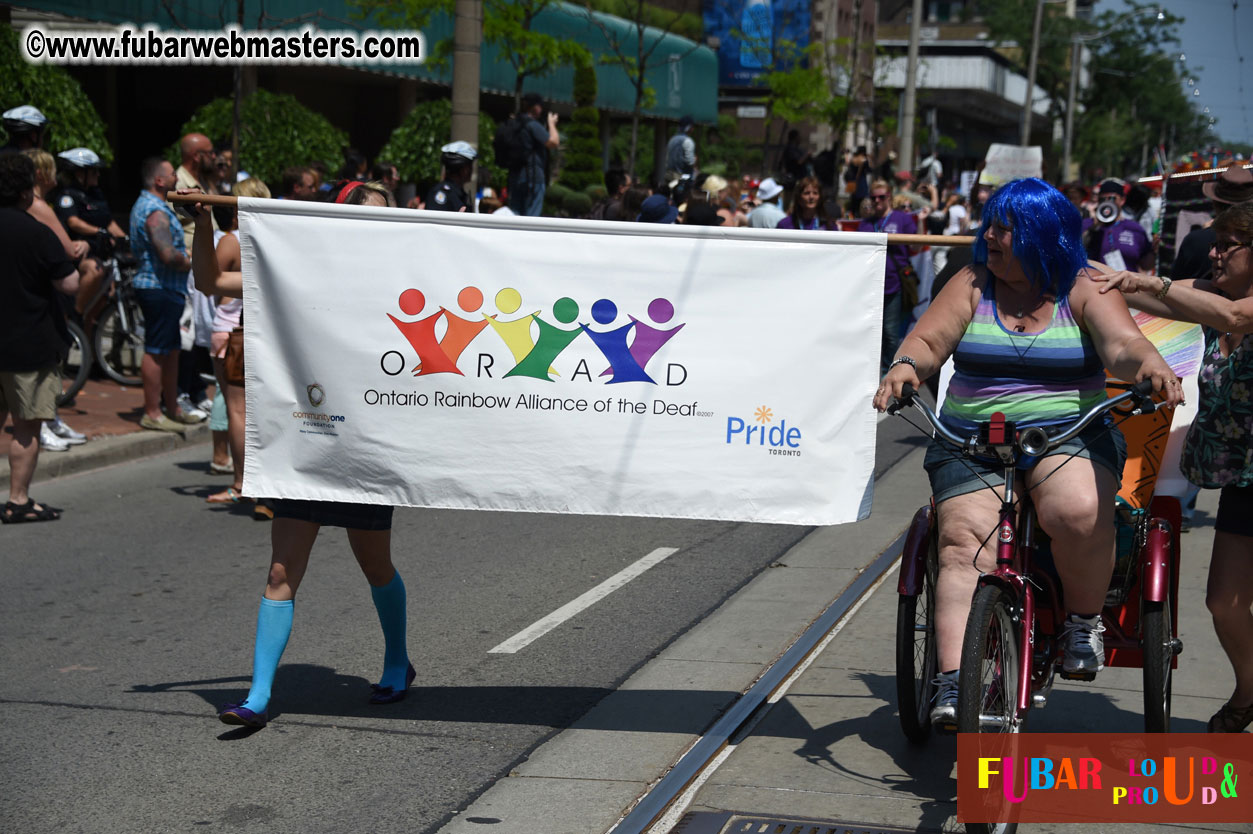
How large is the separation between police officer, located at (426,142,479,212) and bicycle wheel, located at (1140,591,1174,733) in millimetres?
8394

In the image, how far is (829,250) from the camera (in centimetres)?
471

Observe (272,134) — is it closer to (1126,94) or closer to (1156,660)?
(1156,660)

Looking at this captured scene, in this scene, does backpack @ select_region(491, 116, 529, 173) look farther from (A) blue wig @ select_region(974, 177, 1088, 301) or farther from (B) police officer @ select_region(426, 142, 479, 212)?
(A) blue wig @ select_region(974, 177, 1088, 301)

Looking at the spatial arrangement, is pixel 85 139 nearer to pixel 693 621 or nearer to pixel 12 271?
pixel 12 271

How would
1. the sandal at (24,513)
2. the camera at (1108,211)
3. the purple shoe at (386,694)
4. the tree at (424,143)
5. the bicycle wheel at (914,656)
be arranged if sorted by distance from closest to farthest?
the bicycle wheel at (914,656) → the purple shoe at (386,694) → the sandal at (24,513) → the camera at (1108,211) → the tree at (424,143)

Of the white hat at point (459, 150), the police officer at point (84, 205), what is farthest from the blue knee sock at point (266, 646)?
the police officer at point (84, 205)

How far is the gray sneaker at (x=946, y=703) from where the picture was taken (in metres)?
3.96

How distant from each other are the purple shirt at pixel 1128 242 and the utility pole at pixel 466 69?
5836 millimetres

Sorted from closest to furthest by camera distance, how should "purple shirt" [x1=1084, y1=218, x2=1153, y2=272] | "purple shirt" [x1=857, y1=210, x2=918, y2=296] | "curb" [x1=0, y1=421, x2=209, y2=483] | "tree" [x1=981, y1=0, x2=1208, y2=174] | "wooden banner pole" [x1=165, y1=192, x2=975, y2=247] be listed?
"wooden banner pole" [x1=165, y1=192, x2=975, y2=247] < "curb" [x1=0, y1=421, x2=209, y2=483] < "purple shirt" [x1=857, y1=210, x2=918, y2=296] < "purple shirt" [x1=1084, y1=218, x2=1153, y2=272] < "tree" [x1=981, y1=0, x2=1208, y2=174]

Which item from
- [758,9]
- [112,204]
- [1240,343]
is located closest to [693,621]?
[1240,343]

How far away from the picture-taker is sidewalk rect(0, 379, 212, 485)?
10.0m

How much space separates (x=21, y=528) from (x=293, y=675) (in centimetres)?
347

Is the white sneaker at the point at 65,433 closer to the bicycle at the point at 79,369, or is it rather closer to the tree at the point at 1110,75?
the bicycle at the point at 79,369

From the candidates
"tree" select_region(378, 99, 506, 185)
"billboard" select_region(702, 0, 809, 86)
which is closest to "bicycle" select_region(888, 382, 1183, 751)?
"tree" select_region(378, 99, 506, 185)
